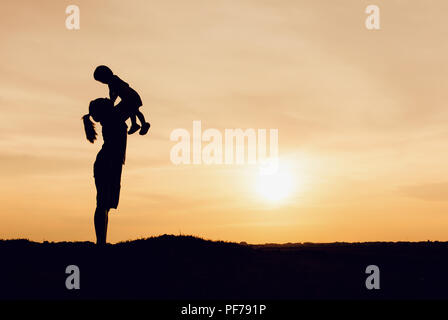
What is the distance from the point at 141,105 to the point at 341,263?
20.7ft

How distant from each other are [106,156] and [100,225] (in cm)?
171

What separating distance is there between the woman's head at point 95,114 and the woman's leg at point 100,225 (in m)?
1.76

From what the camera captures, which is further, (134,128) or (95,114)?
(134,128)

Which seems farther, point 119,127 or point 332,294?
point 119,127

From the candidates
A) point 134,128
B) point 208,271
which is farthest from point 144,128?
point 208,271

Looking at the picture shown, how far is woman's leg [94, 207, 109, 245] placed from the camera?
14766mm

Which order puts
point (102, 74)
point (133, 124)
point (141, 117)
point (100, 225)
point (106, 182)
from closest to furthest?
1. point (100, 225)
2. point (106, 182)
3. point (102, 74)
4. point (133, 124)
5. point (141, 117)

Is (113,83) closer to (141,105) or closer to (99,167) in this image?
(141,105)

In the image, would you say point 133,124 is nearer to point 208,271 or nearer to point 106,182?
point 106,182

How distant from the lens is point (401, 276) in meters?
A: 13.0

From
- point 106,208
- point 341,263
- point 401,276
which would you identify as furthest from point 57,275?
point 401,276

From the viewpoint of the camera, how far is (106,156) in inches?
590

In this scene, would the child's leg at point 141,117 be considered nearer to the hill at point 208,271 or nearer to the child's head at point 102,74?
the child's head at point 102,74

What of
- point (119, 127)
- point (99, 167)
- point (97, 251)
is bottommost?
point (97, 251)
